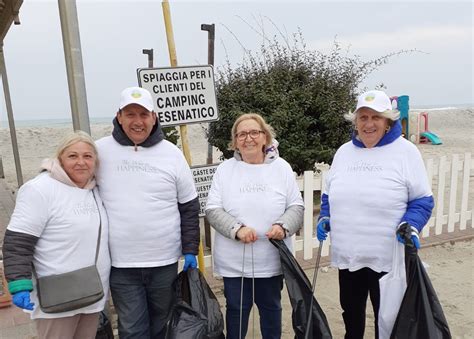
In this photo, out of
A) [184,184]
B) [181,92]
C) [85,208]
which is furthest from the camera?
[181,92]

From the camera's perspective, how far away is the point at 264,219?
2.46m

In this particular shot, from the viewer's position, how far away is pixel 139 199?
2.31 metres

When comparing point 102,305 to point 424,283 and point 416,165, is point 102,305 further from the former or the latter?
point 416,165

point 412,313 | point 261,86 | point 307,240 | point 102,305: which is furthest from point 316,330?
point 261,86

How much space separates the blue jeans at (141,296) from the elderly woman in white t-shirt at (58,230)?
0.37 feet

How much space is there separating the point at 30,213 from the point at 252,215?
1148mm

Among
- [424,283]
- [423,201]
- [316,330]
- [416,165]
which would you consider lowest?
[316,330]

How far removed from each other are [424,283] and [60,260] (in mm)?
1865

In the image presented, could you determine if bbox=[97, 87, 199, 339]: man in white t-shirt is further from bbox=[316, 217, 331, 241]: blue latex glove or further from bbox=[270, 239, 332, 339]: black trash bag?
bbox=[316, 217, 331, 241]: blue latex glove

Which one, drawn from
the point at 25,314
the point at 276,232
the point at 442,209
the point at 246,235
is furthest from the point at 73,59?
the point at 442,209

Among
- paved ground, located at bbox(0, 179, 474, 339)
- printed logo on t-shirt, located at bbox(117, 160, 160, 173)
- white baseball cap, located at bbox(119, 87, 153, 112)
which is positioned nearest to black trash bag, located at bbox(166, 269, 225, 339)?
printed logo on t-shirt, located at bbox(117, 160, 160, 173)

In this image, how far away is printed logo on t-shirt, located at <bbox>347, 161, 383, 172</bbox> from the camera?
2.41 metres

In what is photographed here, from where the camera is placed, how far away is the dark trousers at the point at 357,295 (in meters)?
2.56

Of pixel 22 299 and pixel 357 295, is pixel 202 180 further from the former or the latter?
pixel 22 299
